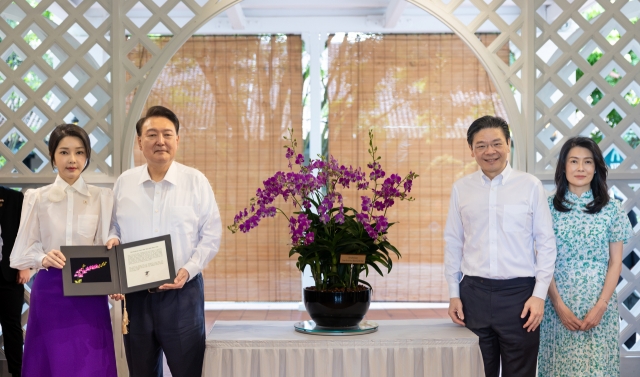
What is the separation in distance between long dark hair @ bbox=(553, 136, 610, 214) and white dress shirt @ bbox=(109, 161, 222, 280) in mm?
1436

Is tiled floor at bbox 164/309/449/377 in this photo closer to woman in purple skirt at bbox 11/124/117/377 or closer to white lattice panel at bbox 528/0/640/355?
white lattice panel at bbox 528/0/640/355

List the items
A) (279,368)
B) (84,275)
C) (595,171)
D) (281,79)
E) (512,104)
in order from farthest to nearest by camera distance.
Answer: (281,79) < (512,104) < (595,171) < (84,275) < (279,368)

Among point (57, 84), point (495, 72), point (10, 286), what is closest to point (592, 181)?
point (495, 72)

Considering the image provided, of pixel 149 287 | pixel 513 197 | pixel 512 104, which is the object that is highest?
pixel 512 104

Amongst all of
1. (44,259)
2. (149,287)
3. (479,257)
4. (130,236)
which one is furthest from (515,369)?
(44,259)

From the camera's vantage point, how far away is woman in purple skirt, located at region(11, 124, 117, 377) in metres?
2.52

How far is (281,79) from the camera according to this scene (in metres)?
6.79

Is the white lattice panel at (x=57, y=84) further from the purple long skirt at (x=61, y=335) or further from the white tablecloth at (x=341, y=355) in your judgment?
the white tablecloth at (x=341, y=355)

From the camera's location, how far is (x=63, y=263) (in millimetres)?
2479

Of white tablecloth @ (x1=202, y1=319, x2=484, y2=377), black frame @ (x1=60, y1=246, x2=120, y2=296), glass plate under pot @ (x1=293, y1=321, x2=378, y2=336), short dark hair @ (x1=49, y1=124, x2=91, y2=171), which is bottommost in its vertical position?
white tablecloth @ (x1=202, y1=319, x2=484, y2=377)

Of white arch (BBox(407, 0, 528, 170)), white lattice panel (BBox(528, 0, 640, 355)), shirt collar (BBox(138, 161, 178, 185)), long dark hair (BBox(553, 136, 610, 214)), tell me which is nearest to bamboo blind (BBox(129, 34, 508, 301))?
white lattice panel (BBox(528, 0, 640, 355))

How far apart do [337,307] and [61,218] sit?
3.85ft

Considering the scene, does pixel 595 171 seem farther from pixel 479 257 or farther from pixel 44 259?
pixel 44 259

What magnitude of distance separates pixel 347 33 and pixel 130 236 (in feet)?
15.6
